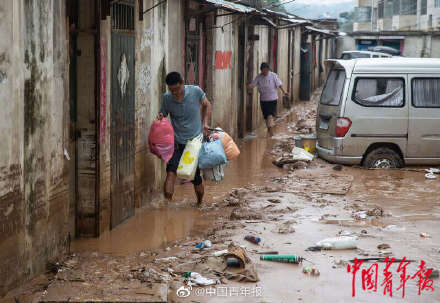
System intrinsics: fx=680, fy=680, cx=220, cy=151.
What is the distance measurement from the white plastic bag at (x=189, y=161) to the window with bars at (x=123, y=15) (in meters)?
1.58

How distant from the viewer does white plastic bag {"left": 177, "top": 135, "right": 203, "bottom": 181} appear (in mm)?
8203

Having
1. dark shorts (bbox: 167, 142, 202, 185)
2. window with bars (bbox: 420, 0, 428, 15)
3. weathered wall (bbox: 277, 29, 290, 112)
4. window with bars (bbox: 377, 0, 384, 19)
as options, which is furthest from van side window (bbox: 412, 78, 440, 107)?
window with bars (bbox: 377, 0, 384, 19)

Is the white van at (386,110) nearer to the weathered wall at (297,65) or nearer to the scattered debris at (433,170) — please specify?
the scattered debris at (433,170)

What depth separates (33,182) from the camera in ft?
17.7

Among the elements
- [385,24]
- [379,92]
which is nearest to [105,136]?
[379,92]

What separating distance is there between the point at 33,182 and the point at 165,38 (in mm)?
4699

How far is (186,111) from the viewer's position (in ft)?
27.5

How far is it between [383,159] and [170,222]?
4.66 meters

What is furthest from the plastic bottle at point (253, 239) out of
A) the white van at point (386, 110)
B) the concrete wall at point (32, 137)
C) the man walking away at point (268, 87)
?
the man walking away at point (268, 87)

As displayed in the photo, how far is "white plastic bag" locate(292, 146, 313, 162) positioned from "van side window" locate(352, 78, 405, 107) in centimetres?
147

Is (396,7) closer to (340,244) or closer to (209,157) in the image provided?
(209,157)

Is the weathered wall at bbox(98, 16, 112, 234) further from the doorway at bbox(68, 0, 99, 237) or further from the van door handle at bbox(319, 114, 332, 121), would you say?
the van door handle at bbox(319, 114, 332, 121)

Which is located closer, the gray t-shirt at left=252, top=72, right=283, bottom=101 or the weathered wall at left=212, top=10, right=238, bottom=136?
the weathered wall at left=212, top=10, right=238, bottom=136

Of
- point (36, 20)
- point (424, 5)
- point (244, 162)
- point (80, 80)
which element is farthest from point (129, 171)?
point (424, 5)
